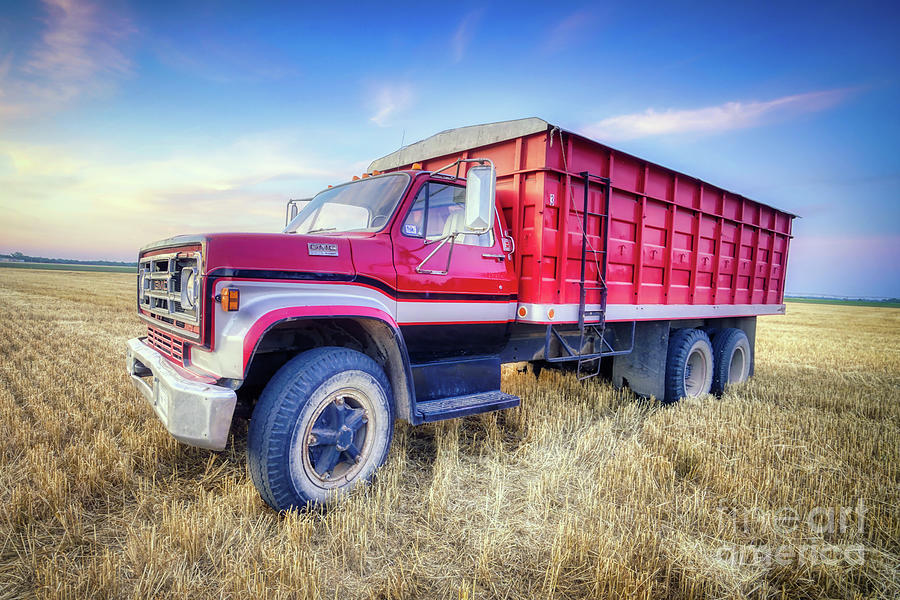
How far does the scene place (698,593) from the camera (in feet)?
7.45

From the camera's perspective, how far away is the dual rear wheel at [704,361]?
5.76 m

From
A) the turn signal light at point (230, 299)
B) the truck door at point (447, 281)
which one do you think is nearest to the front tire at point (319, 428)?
the turn signal light at point (230, 299)

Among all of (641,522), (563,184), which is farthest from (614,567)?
(563,184)

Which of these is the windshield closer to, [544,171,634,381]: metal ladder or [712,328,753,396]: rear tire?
[544,171,634,381]: metal ladder

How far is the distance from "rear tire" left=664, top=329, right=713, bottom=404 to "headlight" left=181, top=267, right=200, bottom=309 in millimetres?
5086

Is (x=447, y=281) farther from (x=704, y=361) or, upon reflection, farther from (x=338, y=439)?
(x=704, y=361)

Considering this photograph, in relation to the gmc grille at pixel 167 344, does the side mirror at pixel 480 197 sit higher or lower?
higher

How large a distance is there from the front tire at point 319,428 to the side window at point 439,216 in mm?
1076

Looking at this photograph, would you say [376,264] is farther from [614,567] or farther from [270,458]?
[614,567]

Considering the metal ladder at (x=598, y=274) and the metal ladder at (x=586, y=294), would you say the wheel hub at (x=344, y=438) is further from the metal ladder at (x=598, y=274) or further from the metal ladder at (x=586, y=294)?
the metal ladder at (x=598, y=274)

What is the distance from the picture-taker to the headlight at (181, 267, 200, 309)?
2857mm

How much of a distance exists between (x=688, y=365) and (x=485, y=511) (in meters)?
A: 4.49

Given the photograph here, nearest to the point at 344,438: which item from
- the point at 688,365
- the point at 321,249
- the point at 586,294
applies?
the point at 321,249

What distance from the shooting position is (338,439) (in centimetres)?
304
